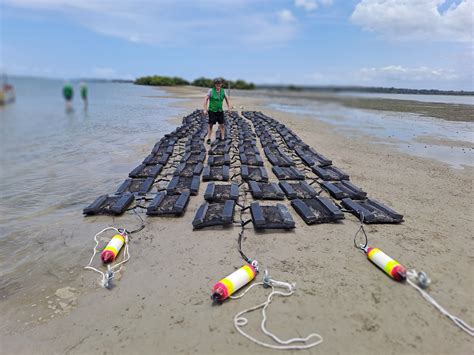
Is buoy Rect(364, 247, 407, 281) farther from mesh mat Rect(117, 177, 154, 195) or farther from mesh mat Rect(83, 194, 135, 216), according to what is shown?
mesh mat Rect(117, 177, 154, 195)

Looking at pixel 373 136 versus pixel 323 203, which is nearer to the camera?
pixel 323 203

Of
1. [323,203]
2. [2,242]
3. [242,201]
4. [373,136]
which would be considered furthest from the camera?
[373,136]

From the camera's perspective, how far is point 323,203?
4199 mm

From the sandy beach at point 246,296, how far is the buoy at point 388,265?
2.4 inches

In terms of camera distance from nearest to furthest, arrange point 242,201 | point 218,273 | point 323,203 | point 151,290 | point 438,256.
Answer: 1. point 151,290
2. point 218,273
3. point 438,256
4. point 323,203
5. point 242,201

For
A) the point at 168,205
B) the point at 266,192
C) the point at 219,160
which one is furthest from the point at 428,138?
the point at 168,205

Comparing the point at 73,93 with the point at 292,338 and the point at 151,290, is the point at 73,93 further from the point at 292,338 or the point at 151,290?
the point at 292,338

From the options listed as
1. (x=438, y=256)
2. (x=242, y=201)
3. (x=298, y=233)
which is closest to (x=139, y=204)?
(x=242, y=201)

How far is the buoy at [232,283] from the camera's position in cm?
243

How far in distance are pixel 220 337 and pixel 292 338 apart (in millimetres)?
506

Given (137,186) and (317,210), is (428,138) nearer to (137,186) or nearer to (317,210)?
(317,210)

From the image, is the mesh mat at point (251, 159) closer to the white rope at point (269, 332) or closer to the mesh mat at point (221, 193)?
the mesh mat at point (221, 193)

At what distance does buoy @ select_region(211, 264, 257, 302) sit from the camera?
2.43 m

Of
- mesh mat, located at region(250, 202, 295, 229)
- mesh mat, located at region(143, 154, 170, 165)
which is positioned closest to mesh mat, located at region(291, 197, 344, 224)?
mesh mat, located at region(250, 202, 295, 229)
